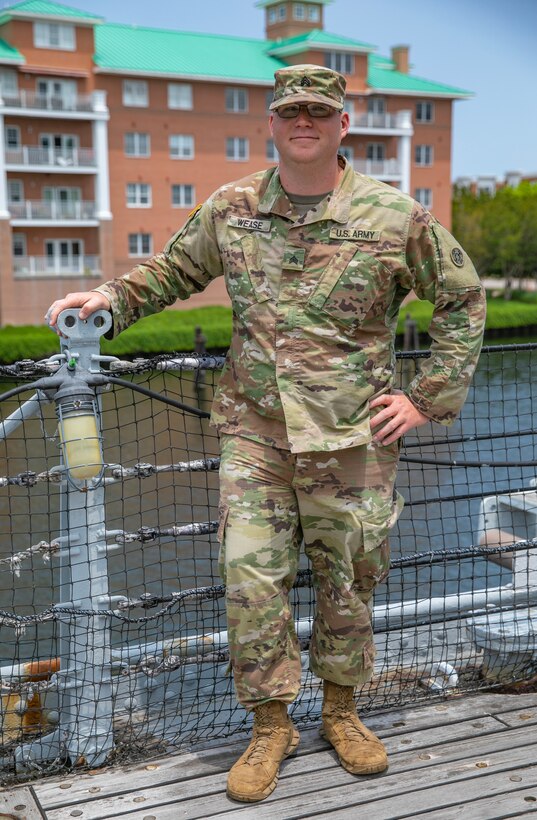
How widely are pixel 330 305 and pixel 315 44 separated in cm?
4635

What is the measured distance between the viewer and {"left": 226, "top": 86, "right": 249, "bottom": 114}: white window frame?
4462 centimetres

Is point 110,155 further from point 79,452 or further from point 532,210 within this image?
point 79,452

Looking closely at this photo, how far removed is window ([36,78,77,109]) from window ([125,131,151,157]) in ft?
9.24

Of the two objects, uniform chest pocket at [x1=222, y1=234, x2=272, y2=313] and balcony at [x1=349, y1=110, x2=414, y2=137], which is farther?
balcony at [x1=349, y1=110, x2=414, y2=137]

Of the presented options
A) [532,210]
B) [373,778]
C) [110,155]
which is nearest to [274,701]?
[373,778]

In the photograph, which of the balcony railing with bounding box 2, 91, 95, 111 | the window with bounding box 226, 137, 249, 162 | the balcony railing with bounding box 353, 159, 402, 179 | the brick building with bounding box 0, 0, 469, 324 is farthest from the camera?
the balcony railing with bounding box 353, 159, 402, 179

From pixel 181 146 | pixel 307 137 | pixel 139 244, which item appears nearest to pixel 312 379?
pixel 307 137

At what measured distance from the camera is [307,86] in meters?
2.93

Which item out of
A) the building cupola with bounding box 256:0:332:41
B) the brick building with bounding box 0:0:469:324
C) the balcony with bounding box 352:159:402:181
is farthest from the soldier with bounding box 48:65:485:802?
the building cupola with bounding box 256:0:332:41

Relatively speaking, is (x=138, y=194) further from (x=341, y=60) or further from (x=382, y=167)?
(x=341, y=60)

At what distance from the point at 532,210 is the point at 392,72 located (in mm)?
12712

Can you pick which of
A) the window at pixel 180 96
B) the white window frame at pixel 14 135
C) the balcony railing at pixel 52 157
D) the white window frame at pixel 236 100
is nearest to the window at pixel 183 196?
the window at pixel 180 96

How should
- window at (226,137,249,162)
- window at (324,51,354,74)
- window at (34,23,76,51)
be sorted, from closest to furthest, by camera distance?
window at (34,23,76,51), window at (226,137,249,162), window at (324,51,354,74)

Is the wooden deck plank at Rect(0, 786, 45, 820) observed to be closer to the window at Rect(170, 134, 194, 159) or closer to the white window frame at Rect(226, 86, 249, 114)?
the window at Rect(170, 134, 194, 159)
